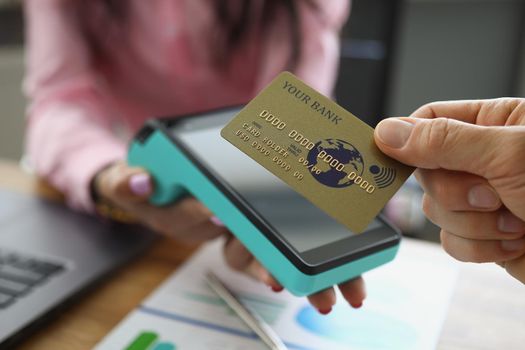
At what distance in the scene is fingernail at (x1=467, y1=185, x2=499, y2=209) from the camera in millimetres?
→ 337

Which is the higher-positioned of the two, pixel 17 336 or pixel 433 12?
pixel 433 12

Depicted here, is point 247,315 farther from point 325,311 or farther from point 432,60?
point 432,60

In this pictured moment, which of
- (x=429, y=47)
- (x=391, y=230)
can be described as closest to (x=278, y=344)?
(x=391, y=230)

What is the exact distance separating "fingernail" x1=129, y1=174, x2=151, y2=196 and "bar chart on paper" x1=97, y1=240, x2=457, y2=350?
9 centimetres

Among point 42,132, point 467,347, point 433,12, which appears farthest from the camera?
point 433,12

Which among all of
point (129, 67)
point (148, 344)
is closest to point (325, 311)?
point (148, 344)

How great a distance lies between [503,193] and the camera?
0.33 m

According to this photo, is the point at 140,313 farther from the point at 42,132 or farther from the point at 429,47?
the point at 429,47

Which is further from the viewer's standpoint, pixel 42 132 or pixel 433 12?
pixel 433 12

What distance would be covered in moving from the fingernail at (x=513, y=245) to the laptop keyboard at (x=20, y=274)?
0.39 m

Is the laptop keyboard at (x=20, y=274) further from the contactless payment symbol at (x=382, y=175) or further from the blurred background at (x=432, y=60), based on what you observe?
the blurred background at (x=432, y=60)

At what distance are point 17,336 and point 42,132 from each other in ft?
1.21

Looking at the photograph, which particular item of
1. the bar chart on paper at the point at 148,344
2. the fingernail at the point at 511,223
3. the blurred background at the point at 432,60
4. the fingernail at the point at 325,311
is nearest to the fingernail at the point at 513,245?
the fingernail at the point at 511,223

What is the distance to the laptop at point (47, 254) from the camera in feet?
1.45
